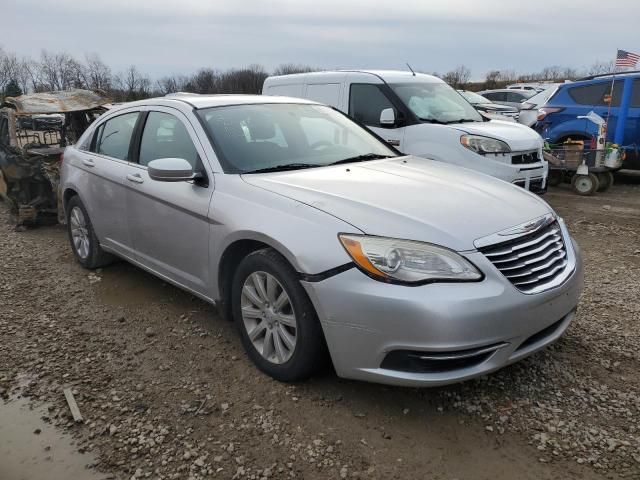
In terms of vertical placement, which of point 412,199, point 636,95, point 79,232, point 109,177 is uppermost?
point 636,95

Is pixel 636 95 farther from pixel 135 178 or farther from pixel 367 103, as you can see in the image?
pixel 135 178

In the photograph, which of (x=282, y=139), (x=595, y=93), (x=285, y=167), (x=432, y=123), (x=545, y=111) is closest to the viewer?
(x=285, y=167)

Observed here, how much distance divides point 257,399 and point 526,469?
1392mm

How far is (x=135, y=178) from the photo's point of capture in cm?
407

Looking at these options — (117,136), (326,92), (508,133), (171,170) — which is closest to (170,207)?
(171,170)

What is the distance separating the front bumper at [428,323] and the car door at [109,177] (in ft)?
7.49

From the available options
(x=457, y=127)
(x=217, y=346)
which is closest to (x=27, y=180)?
(x=217, y=346)

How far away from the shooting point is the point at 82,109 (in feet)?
27.2

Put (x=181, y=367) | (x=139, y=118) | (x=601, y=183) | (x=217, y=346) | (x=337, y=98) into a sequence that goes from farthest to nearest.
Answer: (x=601, y=183), (x=337, y=98), (x=139, y=118), (x=217, y=346), (x=181, y=367)

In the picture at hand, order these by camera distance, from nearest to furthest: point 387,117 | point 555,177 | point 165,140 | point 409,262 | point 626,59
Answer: point 409,262
point 165,140
point 387,117
point 555,177
point 626,59

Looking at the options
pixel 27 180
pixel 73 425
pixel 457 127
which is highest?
pixel 457 127

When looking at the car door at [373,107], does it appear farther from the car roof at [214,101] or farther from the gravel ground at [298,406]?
the gravel ground at [298,406]

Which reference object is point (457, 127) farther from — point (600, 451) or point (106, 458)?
point (106, 458)

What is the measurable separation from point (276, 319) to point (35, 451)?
4.44 feet
